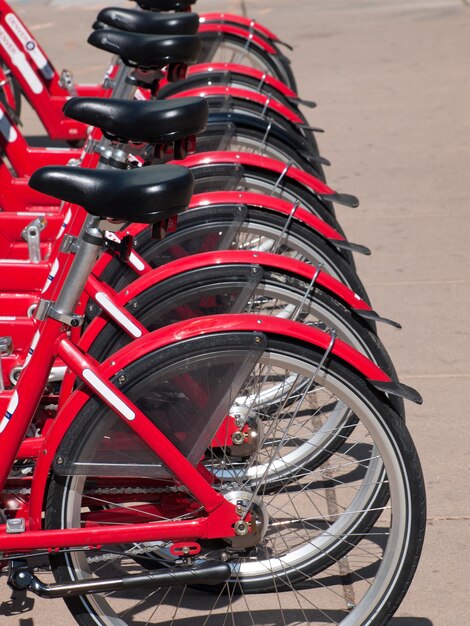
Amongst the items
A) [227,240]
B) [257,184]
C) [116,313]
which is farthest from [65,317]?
[257,184]

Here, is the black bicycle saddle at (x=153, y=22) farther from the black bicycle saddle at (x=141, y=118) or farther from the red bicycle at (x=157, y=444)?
the red bicycle at (x=157, y=444)

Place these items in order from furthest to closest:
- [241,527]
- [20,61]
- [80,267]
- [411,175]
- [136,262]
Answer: [411,175] → [20,61] → [136,262] → [241,527] → [80,267]

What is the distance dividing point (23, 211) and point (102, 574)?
2.14 meters

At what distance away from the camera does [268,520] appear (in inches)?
117

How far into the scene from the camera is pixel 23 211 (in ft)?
16.0

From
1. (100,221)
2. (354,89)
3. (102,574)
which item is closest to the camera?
(100,221)

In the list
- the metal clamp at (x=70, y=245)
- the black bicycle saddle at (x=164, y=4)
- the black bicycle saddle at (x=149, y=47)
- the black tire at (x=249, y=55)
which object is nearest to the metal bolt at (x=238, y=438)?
the metal clamp at (x=70, y=245)

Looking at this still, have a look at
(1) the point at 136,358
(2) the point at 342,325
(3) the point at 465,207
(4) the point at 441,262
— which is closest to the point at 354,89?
(3) the point at 465,207

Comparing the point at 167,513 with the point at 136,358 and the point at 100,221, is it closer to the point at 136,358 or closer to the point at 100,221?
the point at 136,358

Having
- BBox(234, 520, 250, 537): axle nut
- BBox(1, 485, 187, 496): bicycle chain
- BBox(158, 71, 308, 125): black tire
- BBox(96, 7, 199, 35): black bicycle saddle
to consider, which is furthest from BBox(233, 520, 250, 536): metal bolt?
BBox(158, 71, 308, 125): black tire

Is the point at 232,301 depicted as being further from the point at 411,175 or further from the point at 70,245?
the point at 411,175

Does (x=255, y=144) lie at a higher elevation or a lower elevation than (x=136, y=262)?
lower

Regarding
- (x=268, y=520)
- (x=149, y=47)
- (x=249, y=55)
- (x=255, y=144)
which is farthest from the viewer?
(x=249, y=55)

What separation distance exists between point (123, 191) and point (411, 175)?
4.82 m
